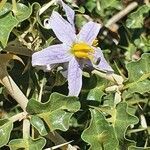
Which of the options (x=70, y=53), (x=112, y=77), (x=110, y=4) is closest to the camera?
(x=70, y=53)

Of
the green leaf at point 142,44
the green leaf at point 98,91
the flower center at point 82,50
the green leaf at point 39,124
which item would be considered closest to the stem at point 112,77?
the green leaf at point 98,91

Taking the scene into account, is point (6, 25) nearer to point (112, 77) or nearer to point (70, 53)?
point (70, 53)

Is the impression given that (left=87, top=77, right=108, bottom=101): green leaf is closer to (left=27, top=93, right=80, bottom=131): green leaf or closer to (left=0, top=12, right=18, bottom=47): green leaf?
(left=27, top=93, right=80, bottom=131): green leaf

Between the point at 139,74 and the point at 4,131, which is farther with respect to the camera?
the point at 139,74

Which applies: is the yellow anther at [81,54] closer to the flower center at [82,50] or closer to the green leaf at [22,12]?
the flower center at [82,50]

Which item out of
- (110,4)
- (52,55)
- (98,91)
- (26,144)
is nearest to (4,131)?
(26,144)


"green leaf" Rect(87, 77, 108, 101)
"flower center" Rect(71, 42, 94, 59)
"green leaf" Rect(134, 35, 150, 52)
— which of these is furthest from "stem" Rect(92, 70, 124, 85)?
"green leaf" Rect(134, 35, 150, 52)

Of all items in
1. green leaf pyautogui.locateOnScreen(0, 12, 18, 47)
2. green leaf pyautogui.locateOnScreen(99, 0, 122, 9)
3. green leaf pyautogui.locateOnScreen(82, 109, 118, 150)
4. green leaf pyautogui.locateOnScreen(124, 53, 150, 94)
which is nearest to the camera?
green leaf pyautogui.locateOnScreen(0, 12, 18, 47)
